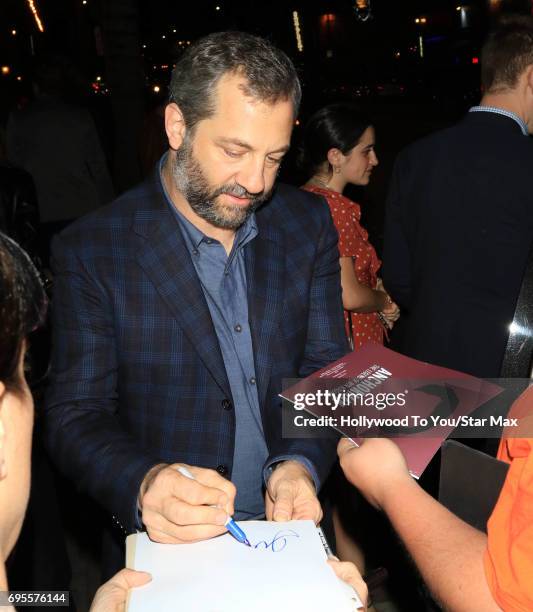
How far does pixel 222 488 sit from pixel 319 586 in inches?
12.5

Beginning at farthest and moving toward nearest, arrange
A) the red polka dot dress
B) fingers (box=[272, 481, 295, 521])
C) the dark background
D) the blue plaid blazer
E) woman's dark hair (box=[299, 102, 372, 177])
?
the dark background → woman's dark hair (box=[299, 102, 372, 177]) → the red polka dot dress → the blue plaid blazer → fingers (box=[272, 481, 295, 521])

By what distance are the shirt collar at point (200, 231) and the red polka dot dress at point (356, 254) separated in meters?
1.35

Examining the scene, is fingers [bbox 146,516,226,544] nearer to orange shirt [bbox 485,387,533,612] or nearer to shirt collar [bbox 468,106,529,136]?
orange shirt [bbox 485,387,533,612]

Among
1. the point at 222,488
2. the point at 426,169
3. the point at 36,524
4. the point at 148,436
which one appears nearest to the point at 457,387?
the point at 222,488

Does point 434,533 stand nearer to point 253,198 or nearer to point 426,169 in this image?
point 253,198

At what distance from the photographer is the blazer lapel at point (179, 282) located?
6.08ft

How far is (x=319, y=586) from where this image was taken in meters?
1.26

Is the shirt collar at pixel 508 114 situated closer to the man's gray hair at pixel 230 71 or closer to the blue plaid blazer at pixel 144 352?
the man's gray hair at pixel 230 71

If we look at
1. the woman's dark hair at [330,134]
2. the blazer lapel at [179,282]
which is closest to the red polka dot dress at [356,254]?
the woman's dark hair at [330,134]

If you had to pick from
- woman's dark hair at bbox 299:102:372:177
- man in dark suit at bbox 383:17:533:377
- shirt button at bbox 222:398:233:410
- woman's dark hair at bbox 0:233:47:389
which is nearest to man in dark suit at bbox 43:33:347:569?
shirt button at bbox 222:398:233:410

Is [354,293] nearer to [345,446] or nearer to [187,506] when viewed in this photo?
[345,446]
